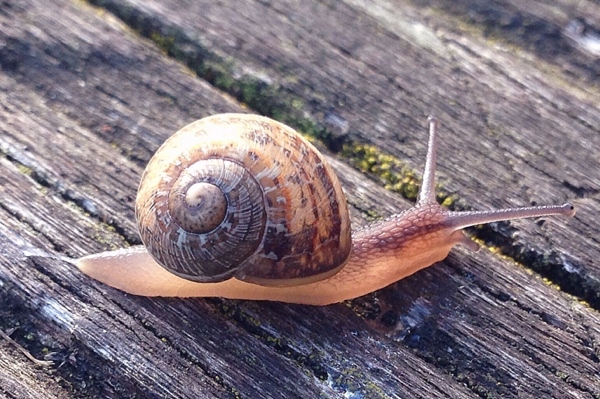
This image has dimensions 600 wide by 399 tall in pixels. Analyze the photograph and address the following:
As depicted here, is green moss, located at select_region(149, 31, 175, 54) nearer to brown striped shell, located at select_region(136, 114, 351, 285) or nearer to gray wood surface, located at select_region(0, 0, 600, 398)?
gray wood surface, located at select_region(0, 0, 600, 398)

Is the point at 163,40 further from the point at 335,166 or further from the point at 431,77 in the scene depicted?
the point at 431,77

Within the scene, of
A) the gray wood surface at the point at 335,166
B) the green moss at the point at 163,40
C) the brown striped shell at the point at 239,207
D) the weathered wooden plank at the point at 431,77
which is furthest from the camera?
the green moss at the point at 163,40

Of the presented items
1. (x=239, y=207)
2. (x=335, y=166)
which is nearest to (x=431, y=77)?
(x=335, y=166)

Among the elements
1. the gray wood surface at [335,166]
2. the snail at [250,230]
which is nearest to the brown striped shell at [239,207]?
the snail at [250,230]

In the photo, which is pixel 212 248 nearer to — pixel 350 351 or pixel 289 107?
pixel 350 351

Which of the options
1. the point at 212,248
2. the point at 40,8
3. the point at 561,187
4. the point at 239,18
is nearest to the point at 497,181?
the point at 561,187

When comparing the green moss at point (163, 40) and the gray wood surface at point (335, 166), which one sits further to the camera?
the green moss at point (163, 40)

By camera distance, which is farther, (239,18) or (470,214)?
(239,18)

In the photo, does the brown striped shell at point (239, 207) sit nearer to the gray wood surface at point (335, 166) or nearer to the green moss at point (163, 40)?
the gray wood surface at point (335, 166)
